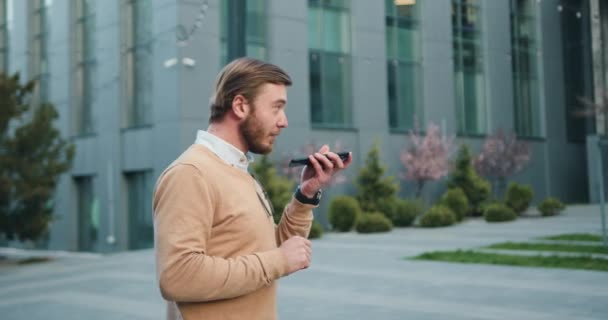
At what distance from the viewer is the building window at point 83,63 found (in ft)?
78.8

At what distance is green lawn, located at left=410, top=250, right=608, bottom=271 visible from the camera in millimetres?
10648

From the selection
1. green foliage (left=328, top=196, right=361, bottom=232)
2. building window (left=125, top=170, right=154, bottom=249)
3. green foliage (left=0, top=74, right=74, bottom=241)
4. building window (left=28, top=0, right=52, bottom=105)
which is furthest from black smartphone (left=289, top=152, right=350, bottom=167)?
building window (left=28, top=0, right=52, bottom=105)

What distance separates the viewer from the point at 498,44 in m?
28.6

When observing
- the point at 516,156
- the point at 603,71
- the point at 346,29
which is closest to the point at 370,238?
the point at 603,71

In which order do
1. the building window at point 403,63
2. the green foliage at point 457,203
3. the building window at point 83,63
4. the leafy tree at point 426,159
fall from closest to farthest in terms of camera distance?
1. the green foliage at point 457,203
2. the building window at point 83,63
3. the leafy tree at point 426,159
4. the building window at point 403,63

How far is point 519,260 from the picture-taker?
11477 mm

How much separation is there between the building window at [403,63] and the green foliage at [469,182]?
95.3 inches

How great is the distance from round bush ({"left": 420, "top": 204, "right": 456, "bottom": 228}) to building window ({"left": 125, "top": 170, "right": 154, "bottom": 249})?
29.0 feet

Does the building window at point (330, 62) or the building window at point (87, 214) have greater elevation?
the building window at point (330, 62)

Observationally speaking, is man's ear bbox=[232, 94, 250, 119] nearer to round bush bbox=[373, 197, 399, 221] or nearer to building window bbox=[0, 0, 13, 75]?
round bush bbox=[373, 197, 399, 221]

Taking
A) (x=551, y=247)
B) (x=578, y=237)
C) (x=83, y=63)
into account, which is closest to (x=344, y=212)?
(x=578, y=237)

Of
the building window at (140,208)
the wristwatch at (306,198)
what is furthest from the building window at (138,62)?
the wristwatch at (306,198)

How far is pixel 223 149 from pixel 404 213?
65.3ft

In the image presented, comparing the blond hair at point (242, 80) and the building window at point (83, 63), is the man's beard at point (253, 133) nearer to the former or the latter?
the blond hair at point (242, 80)
